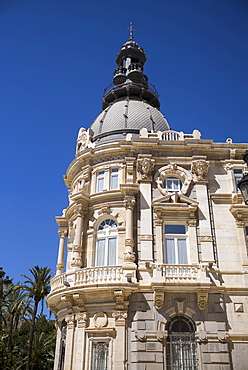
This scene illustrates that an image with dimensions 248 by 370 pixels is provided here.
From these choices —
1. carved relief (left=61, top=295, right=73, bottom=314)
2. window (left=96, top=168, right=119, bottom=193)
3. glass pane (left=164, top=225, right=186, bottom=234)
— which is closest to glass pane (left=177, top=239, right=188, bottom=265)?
glass pane (left=164, top=225, right=186, bottom=234)

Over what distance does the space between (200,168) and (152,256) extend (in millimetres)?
7138

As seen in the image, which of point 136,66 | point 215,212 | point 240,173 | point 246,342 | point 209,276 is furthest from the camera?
point 136,66

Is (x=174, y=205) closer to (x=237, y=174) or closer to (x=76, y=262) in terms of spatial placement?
(x=237, y=174)

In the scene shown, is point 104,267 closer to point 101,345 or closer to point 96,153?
point 101,345

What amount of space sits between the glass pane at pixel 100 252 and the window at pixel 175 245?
4.07m

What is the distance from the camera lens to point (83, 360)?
→ 20.5 m

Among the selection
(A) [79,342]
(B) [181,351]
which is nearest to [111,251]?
(A) [79,342]

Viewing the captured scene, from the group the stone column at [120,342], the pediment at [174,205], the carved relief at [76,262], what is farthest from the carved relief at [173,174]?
the stone column at [120,342]

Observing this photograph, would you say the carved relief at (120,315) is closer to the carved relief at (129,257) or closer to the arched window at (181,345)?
the arched window at (181,345)

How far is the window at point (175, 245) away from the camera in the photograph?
22734mm

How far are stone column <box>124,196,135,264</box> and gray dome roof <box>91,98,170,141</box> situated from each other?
266 inches

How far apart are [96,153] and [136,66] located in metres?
14.8

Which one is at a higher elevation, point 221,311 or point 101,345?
point 221,311

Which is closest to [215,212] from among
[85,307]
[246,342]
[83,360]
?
[246,342]
